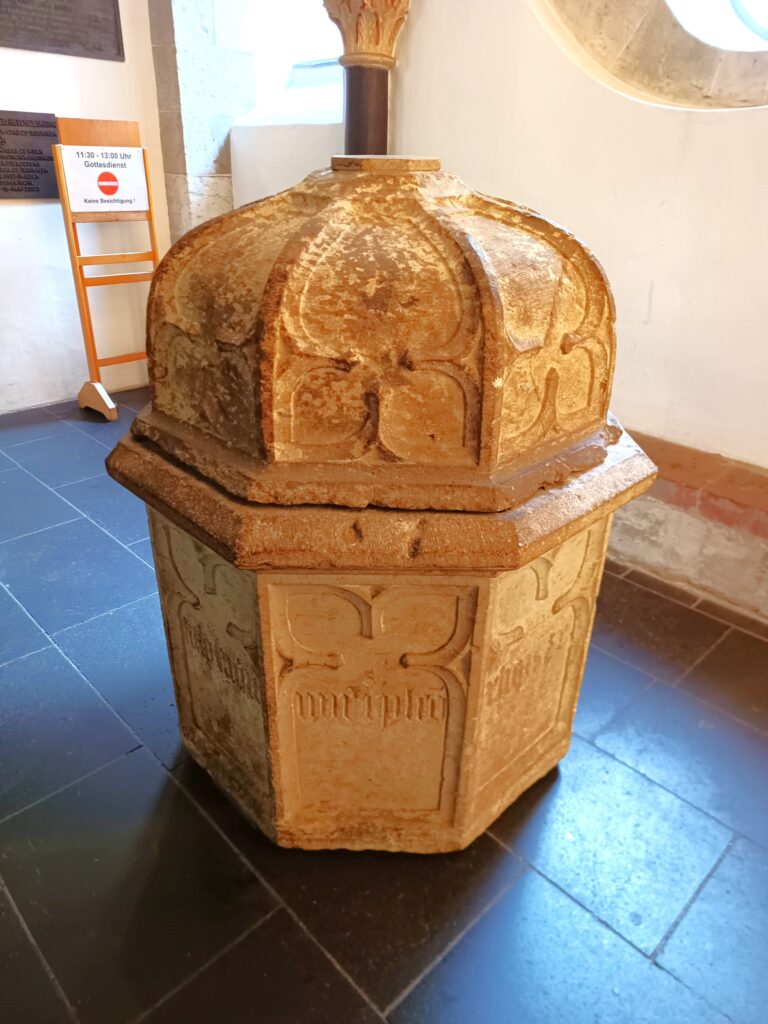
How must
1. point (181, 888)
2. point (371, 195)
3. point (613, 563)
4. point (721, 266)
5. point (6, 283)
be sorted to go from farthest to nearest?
point (6, 283)
point (613, 563)
point (721, 266)
point (181, 888)
point (371, 195)

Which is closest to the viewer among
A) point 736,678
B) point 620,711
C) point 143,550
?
point 620,711

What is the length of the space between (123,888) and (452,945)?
2.46 ft

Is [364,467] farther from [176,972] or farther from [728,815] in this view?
[728,815]

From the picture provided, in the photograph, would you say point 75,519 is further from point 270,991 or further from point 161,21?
point 161,21

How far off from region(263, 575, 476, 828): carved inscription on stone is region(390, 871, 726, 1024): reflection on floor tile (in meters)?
0.28

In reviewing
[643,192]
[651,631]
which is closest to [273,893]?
[651,631]

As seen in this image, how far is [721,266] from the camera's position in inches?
97.3

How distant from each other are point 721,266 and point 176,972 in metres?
2.60

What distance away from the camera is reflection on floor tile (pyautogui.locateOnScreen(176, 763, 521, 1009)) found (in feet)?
4.91

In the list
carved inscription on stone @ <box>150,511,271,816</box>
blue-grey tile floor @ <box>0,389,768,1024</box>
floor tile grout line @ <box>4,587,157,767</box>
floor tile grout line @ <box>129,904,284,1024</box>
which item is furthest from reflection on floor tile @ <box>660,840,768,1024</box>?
floor tile grout line @ <box>4,587,157,767</box>

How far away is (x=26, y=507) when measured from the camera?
10.9 ft

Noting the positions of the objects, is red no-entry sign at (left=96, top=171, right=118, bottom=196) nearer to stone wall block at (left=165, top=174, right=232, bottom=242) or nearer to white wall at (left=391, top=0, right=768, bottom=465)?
stone wall block at (left=165, top=174, right=232, bottom=242)

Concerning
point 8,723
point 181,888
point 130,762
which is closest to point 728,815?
point 181,888

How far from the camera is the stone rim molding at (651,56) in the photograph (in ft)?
8.20
